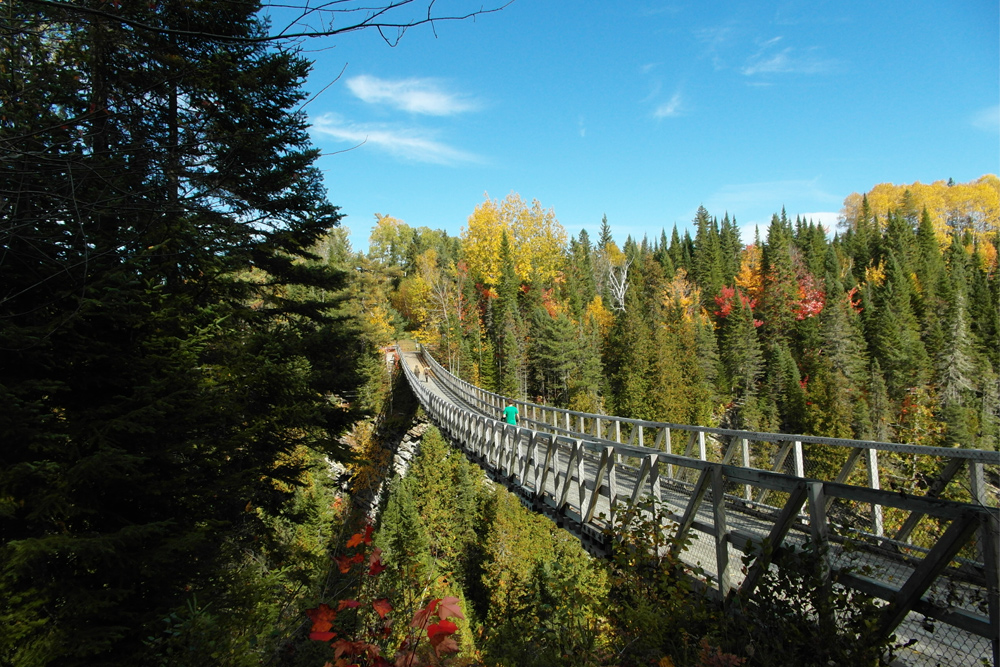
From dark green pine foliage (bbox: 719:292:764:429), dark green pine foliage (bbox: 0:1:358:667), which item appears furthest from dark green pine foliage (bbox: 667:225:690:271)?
dark green pine foliage (bbox: 0:1:358:667)

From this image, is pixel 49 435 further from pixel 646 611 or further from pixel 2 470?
pixel 646 611

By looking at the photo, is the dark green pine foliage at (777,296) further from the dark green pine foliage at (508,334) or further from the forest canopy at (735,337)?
the dark green pine foliage at (508,334)

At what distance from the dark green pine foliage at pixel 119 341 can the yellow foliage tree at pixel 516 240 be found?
130 ft

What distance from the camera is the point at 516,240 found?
48.2 m

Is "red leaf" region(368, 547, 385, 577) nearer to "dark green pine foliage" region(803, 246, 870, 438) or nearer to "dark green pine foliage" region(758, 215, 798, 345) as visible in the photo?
"dark green pine foliage" region(803, 246, 870, 438)

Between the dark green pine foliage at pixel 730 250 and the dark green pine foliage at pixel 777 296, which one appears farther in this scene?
the dark green pine foliage at pixel 730 250

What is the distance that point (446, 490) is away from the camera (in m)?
25.6

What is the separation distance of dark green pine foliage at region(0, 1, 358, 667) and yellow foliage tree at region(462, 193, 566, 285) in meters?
39.6

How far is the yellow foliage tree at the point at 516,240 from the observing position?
155 feet

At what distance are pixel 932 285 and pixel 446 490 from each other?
56.9 m

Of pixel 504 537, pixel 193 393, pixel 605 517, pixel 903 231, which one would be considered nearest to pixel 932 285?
pixel 903 231

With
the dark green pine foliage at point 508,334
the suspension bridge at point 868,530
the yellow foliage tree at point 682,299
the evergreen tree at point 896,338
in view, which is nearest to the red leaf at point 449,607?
the suspension bridge at point 868,530

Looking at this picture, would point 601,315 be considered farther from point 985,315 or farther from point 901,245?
point 901,245

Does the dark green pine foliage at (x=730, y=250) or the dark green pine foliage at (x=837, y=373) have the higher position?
the dark green pine foliage at (x=730, y=250)
